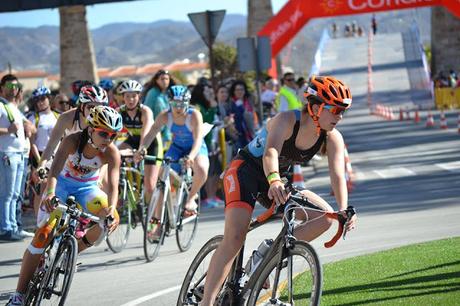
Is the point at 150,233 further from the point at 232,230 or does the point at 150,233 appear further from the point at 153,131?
the point at 232,230

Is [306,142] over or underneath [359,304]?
over

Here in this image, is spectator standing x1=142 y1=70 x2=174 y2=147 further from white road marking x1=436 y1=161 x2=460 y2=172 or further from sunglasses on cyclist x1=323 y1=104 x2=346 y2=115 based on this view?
sunglasses on cyclist x1=323 y1=104 x2=346 y2=115

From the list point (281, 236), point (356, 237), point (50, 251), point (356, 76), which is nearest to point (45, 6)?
point (356, 237)

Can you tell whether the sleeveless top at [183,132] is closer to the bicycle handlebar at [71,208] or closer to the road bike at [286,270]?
the bicycle handlebar at [71,208]

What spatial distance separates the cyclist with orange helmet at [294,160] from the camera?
26.0 ft

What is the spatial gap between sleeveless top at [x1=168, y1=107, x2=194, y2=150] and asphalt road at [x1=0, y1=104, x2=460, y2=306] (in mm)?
1259

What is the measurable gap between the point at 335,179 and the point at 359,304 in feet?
5.16

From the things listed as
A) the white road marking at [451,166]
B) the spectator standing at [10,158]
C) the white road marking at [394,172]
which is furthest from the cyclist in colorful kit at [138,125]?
the white road marking at [451,166]

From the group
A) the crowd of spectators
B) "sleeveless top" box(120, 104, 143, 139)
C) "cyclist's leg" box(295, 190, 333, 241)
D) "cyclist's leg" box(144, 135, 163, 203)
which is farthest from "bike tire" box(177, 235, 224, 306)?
"sleeveless top" box(120, 104, 143, 139)

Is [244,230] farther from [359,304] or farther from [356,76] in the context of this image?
[356,76]

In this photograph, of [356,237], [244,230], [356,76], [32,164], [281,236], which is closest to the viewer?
[281,236]

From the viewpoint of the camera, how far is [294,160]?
835 cm

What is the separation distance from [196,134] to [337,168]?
635cm

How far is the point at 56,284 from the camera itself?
9398mm
